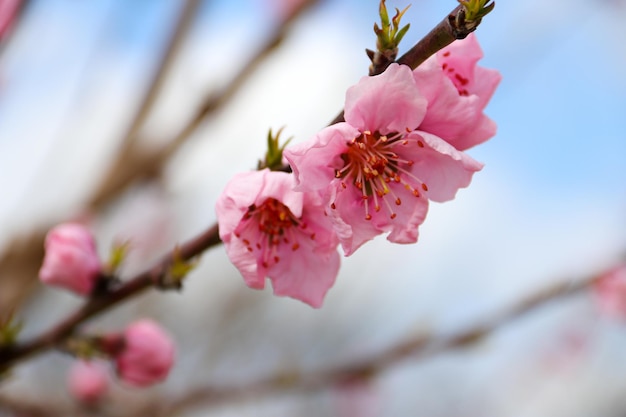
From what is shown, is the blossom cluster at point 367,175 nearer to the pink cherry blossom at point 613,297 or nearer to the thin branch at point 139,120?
the thin branch at point 139,120

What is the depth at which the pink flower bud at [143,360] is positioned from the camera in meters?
1.54

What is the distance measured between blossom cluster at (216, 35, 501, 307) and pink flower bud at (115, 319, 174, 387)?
60 centimetres

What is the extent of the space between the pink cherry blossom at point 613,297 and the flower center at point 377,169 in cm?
276

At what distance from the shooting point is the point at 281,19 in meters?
2.29

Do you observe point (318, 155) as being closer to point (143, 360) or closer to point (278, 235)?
point (278, 235)

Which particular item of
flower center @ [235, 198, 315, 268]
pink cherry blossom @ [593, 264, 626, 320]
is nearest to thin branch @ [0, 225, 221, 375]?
flower center @ [235, 198, 315, 268]

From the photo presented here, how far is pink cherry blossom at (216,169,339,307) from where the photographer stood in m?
0.99

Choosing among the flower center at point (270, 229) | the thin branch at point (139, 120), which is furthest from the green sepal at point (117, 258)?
the thin branch at point (139, 120)

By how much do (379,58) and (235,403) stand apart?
2160 mm

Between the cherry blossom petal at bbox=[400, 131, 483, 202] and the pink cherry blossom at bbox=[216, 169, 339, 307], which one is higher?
the cherry blossom petal at bbox=[400, 131, 483, 202]

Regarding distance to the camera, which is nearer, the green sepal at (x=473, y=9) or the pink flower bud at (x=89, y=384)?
the green sepal at (x=473, y=9)

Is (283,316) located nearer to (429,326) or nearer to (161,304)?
(161,304)

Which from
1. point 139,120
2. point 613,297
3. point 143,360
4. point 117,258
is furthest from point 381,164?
point 613,297

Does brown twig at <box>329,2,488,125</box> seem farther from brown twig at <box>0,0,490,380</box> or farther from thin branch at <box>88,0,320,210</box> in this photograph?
thin branch at <box>88,0,320,210</box>
